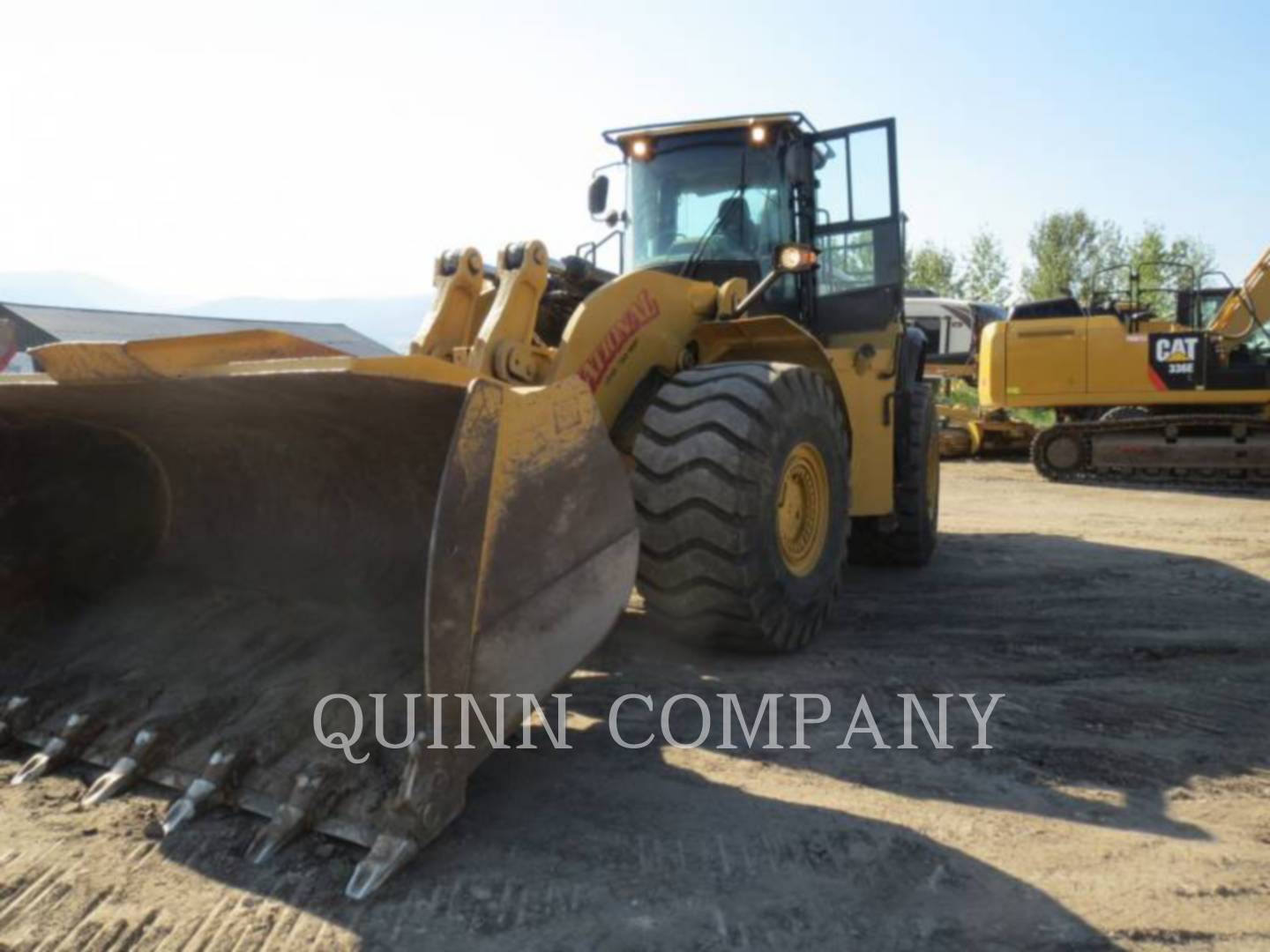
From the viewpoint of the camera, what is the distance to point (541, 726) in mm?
3418

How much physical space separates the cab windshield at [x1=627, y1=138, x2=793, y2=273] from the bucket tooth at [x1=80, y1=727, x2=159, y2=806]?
3.57m

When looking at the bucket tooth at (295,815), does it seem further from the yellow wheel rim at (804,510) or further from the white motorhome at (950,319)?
the white motorhome at (950,319)

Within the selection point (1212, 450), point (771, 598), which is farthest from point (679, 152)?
point (1212, 450)

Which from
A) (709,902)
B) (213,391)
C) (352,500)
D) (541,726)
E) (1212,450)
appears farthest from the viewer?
(1212,450)

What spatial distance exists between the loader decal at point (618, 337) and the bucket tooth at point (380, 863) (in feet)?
6.22

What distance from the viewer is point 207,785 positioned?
106 inches

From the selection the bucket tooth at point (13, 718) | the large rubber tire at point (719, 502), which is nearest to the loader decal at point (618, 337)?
the large rubber tire at point (719, 502)

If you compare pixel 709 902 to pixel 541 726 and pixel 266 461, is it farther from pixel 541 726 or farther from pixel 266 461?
pixel 266 461

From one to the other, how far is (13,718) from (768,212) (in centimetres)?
409

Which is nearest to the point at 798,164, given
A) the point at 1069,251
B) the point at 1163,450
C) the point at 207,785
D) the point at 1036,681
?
the point at 1036,681

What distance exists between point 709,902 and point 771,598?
1722mm

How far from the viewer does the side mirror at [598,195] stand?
570cm

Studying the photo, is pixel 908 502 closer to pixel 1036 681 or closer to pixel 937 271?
pixel 1036 681

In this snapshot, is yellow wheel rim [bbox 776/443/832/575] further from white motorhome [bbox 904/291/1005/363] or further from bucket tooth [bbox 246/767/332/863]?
white motorhome [bbox 904/291/1005/363]
